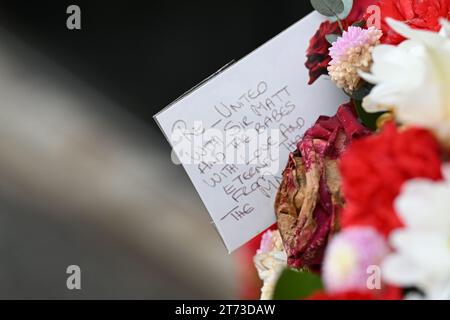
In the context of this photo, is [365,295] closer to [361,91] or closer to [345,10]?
[361,91]

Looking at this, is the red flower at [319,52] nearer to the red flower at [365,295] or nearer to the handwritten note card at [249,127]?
the handwritten note card at [249,127]

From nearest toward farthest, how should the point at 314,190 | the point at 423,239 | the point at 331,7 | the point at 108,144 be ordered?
the point at 423,239
the point at 314,190
the point at 331,7
the point at 108,144

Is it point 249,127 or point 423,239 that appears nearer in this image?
point 423,239

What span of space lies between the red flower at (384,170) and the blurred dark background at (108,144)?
47cm

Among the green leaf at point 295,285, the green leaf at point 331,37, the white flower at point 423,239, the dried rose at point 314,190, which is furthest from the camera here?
the green leaf at point 331,37

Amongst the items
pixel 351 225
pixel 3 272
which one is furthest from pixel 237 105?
pixel 3 272

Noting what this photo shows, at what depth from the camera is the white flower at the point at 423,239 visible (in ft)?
1.18

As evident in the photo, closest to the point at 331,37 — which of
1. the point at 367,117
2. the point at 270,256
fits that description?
the point at 367,117

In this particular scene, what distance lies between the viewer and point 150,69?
0.96 meters

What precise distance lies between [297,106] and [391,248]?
0.36 metres

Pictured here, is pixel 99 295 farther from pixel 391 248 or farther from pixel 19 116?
pixel 391 248

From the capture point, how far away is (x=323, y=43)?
730 mm

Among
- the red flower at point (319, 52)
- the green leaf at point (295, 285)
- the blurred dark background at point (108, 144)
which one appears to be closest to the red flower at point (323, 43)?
the red flower at point (319, 52)

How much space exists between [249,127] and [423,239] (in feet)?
1.31
